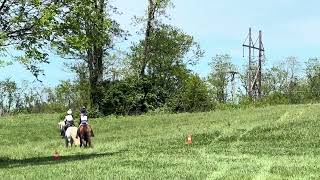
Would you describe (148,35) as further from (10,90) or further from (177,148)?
(10,90)

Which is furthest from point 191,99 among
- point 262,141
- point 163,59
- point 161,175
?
point 161,175

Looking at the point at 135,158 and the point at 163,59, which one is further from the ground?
the point at 163,59

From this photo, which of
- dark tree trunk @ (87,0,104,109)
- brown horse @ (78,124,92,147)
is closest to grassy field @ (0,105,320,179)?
brown horse @ (78,124,92,147)

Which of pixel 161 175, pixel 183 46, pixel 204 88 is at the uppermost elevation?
pixel 183 46

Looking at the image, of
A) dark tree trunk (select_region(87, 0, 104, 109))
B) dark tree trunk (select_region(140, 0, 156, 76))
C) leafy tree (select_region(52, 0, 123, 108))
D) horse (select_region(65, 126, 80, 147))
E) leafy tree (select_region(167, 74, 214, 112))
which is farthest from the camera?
dark tree trunk (select_region(140, 0, 156, 76))

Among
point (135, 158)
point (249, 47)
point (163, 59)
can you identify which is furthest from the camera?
point (249, 47)

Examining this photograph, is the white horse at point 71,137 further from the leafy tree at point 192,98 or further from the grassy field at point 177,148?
the leafy tree at point 192,98

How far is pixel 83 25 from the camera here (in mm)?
26172

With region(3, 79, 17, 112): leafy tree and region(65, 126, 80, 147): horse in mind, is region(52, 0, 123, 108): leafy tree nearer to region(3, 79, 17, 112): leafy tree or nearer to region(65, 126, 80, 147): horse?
region(65, 126, 80, 147): horse

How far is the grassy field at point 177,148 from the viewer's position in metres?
18.1

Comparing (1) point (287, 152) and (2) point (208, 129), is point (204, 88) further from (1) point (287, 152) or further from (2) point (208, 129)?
(1) point (287, 152)

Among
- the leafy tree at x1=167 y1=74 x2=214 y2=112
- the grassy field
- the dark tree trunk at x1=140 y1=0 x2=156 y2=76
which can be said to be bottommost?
the grassy field

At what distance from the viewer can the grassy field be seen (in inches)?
712

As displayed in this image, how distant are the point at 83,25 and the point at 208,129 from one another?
48.0 ft
